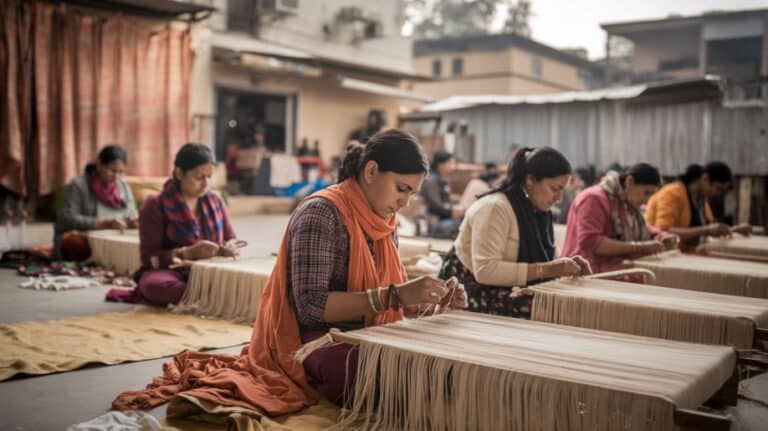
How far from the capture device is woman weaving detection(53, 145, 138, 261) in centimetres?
680

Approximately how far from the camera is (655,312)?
3078 millimetres

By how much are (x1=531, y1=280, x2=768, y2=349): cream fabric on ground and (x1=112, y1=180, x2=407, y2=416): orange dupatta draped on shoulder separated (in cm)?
83

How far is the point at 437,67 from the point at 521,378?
78.5 ft

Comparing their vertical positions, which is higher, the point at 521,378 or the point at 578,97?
the point at 578,97

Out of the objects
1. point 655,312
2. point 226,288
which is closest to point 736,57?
point 226,288

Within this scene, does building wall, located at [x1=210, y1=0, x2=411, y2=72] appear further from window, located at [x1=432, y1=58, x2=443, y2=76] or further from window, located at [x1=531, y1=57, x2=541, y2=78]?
window, located at [x1=531, y1=57, x2=541, y2=78]

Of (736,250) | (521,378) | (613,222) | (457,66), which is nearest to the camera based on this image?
(521,378)

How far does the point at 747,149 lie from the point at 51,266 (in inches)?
405

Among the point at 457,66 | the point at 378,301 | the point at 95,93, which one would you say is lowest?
the point at 378,301

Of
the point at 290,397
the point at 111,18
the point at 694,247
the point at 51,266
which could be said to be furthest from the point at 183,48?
the point at 290,397

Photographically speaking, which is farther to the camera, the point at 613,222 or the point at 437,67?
the point at 437,67

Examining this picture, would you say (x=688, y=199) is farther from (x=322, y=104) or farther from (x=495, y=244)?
(x=322, y=104)

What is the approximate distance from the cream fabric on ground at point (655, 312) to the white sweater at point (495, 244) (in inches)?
9.5

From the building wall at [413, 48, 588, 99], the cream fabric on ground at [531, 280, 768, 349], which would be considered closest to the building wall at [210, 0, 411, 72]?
the building wall at [413, 48, 588, 99]
